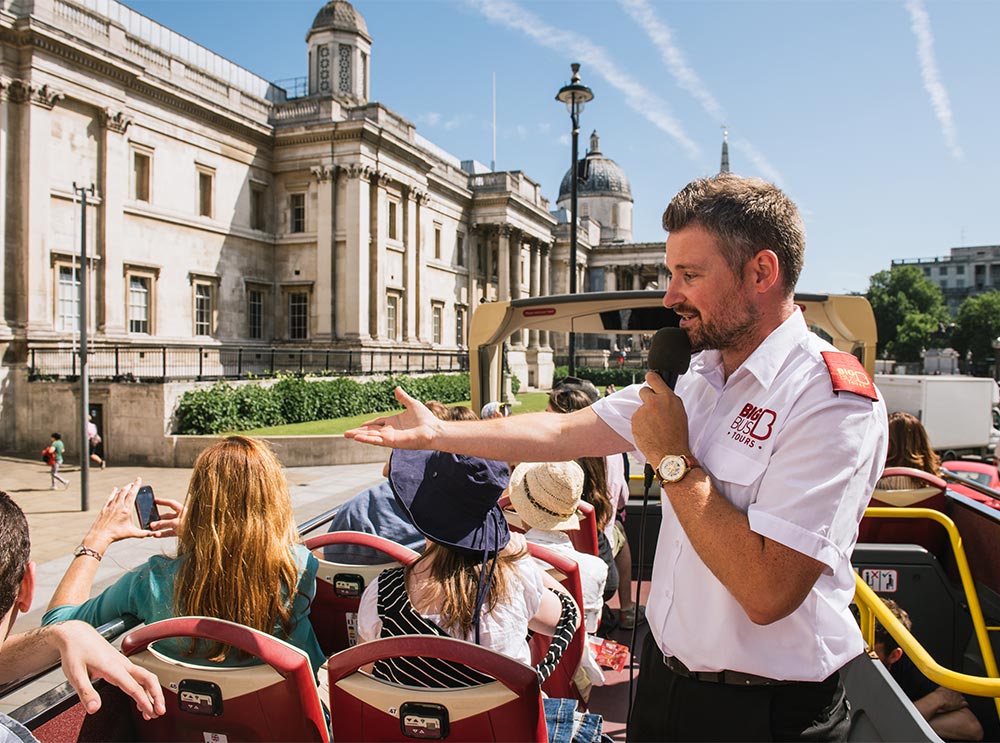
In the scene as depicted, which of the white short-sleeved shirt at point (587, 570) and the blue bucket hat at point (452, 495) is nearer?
the blue bucket hat at point (452, 495)

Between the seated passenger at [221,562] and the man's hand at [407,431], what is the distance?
3.24ft

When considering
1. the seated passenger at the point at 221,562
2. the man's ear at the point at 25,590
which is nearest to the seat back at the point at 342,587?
Result: the seated passenger at the point at 221,562

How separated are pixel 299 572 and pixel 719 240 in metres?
2.22

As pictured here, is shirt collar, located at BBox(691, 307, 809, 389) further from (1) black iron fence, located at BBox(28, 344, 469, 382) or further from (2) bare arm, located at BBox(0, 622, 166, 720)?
(1) black iron fence, located at BBox(28, 344, 469, 382)

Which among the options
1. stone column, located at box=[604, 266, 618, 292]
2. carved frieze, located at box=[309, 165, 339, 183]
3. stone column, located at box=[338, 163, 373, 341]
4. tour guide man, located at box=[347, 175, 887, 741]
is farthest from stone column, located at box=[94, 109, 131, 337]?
stone column, located at box=[604, 266, 618, 292]

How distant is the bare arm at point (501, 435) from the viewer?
2064 mm

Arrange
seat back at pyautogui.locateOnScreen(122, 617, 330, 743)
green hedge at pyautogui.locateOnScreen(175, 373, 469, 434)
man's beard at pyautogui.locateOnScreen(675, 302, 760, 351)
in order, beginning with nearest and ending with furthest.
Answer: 1. man's beard at pyautogui.locateOnScreen(675, 302, 760, 351)
2. seat back at pyautogui.locateOnScreen(122, 617, 330, 743)
3. green hedge at pyautogui.locateOnScreen(175, 373, 469, 434)

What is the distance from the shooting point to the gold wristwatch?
174 cm

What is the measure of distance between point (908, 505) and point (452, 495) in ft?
13.5

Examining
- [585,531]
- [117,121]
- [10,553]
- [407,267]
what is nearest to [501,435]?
[10,553]

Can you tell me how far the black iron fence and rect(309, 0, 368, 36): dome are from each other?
17.8m

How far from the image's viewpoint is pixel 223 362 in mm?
30688

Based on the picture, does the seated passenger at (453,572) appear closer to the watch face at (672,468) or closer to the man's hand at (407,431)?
the man's hand at (407,431)

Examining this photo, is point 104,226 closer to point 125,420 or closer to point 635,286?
point 125,420
